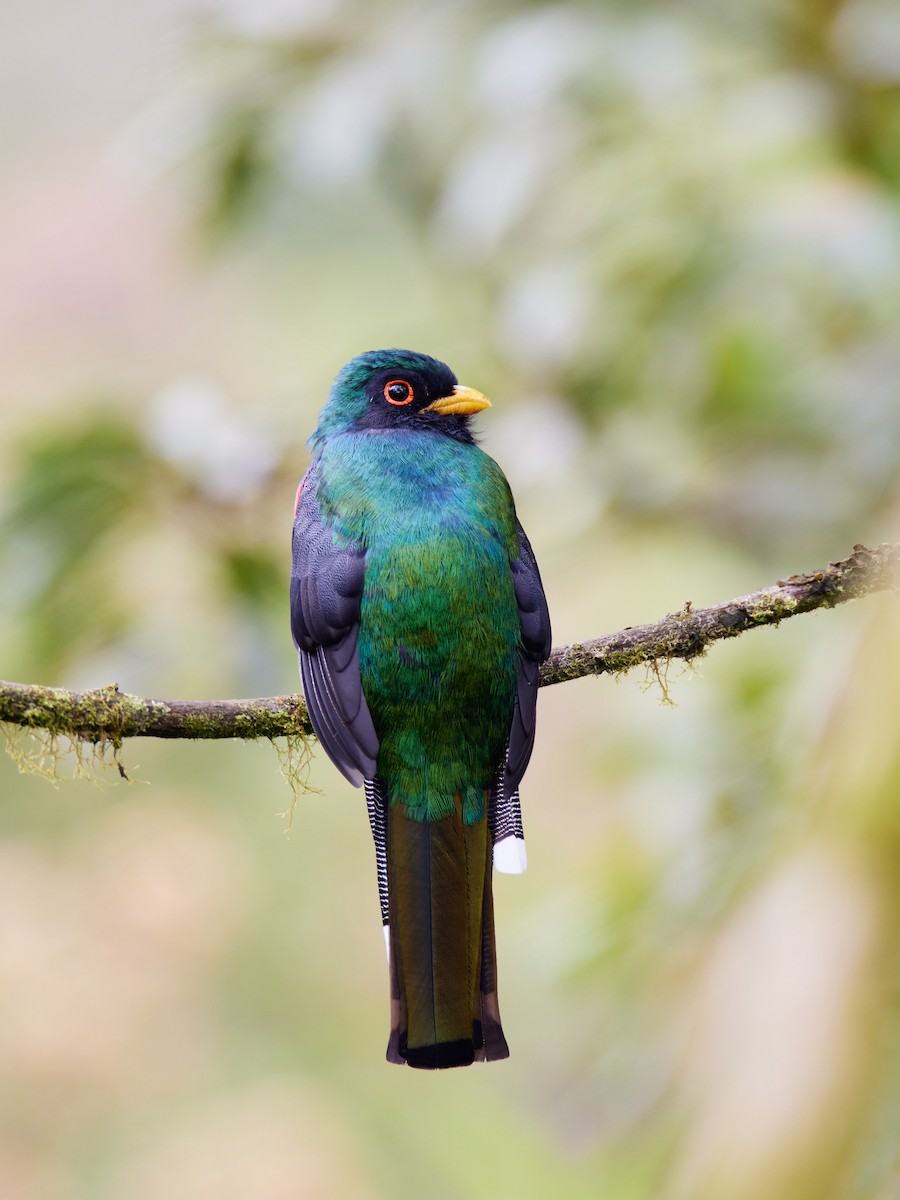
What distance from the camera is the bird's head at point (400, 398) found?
11.8ft

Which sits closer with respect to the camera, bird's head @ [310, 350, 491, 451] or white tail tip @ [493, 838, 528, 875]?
white tail tip @ [493, 838, 528, 875]

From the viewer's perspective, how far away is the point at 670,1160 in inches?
41.3

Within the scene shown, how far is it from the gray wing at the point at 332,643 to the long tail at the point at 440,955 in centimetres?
24

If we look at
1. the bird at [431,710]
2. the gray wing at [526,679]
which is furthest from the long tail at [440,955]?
the gray wing at [526,679]

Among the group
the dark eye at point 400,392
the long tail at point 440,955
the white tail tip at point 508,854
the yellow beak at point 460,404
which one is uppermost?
the dark eye at point 400,392

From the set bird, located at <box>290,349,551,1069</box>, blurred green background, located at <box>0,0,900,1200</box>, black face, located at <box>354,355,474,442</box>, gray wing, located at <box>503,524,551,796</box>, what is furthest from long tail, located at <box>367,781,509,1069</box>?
black face, located at <box>354,355,474,442</box>

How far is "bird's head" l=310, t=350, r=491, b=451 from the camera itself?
3586mm

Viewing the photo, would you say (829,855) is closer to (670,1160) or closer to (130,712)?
(670,1160)

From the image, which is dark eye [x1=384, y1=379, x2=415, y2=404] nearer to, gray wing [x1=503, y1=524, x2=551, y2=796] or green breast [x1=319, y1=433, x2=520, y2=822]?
green breast [x1=319, y1=433, x2=520, y2=822]

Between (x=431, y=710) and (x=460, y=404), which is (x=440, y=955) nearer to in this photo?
(x=431, y=710)

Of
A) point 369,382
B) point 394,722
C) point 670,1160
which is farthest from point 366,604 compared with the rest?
point 670,1160

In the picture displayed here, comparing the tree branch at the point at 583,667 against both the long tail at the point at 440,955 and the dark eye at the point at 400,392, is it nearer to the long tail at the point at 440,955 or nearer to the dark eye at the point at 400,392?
the long tail at the point at 440,955

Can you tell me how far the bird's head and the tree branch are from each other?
1.04 m

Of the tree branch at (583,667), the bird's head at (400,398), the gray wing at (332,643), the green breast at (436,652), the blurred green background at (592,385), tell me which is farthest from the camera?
the bird's head at (400,398)
